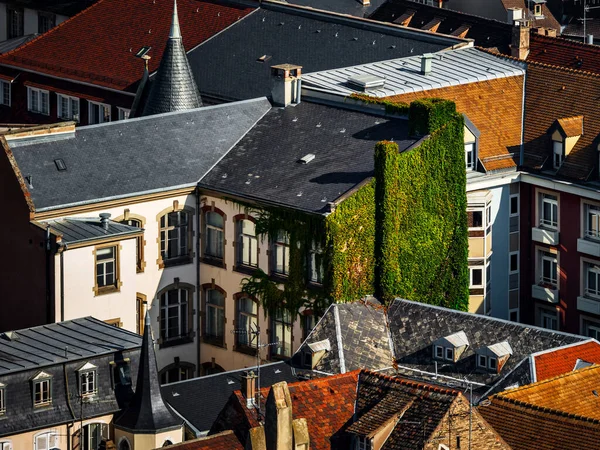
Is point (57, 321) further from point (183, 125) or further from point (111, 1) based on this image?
point (111, 1)

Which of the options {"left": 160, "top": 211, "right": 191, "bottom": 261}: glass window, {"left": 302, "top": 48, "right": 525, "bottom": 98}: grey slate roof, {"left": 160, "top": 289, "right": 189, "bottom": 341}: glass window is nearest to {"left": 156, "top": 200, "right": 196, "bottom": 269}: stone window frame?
{"left": 160, "top": 211, "right": 191, "bottom": 261}: glass window

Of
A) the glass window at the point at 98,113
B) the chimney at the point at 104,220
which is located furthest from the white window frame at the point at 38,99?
the chimney at the point at 104,220

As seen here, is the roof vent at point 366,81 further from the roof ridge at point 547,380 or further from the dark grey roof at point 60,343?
the roof ridge at point 547,380

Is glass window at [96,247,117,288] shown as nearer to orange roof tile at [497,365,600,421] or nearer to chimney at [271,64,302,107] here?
chimney at [271,64,302,107]

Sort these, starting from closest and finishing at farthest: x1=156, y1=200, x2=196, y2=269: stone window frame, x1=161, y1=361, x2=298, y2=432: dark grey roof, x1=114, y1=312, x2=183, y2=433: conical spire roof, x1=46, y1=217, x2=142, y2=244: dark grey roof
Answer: x1=114, y1=312, x2=183, y2=433: conical spire roof, x1=161, y1=361, x2=298, y2=432: dark grey roof, x1=46, y1=217, x2=142, y2=244: dark grey roof, x1=156, y1=200, x2=196, y2=269: stone window frame

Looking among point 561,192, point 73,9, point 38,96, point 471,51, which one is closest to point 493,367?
point 561,192

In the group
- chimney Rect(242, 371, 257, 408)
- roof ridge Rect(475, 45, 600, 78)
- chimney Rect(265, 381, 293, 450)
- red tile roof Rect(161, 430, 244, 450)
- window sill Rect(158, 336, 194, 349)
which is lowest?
window sill Rect(158, 336, 194, 349)
